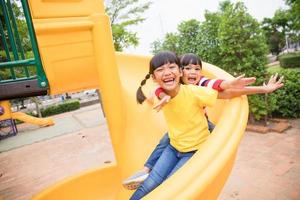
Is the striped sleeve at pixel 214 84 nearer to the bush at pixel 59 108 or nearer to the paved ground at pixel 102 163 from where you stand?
the paved ground at pixel 102 163

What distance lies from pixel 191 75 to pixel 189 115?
0.48 metres

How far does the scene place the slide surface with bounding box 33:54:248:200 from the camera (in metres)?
1.34

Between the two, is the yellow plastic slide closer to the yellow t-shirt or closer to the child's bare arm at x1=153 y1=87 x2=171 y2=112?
the yellow t-shirt

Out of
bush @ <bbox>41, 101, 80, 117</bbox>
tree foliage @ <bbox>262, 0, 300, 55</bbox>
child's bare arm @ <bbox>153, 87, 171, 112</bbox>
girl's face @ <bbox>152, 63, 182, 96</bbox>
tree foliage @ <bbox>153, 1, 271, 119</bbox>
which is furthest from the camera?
tree foliage @ <bbox>262, 0, 300, 55</bbox>

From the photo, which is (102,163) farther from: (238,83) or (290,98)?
(238,83)

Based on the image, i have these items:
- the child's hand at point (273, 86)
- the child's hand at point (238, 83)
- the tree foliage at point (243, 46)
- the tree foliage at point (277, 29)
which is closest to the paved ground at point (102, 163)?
the tree foliage at point (243, 46)

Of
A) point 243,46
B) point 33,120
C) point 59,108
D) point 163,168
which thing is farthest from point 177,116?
point 59,108

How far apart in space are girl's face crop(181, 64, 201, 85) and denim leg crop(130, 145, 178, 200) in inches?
21.4

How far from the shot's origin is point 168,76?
1.74 meters

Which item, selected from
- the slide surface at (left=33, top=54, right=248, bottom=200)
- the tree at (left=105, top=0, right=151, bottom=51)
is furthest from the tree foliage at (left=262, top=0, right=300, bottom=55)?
the slide surface at (left=33, top=54, right=248, bottom=200)

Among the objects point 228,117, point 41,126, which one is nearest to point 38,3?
point 228,117

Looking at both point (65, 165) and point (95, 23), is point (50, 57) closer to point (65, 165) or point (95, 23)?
point (95, 23)

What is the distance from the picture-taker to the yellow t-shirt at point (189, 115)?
175 centimetres

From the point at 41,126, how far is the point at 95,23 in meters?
10.4
